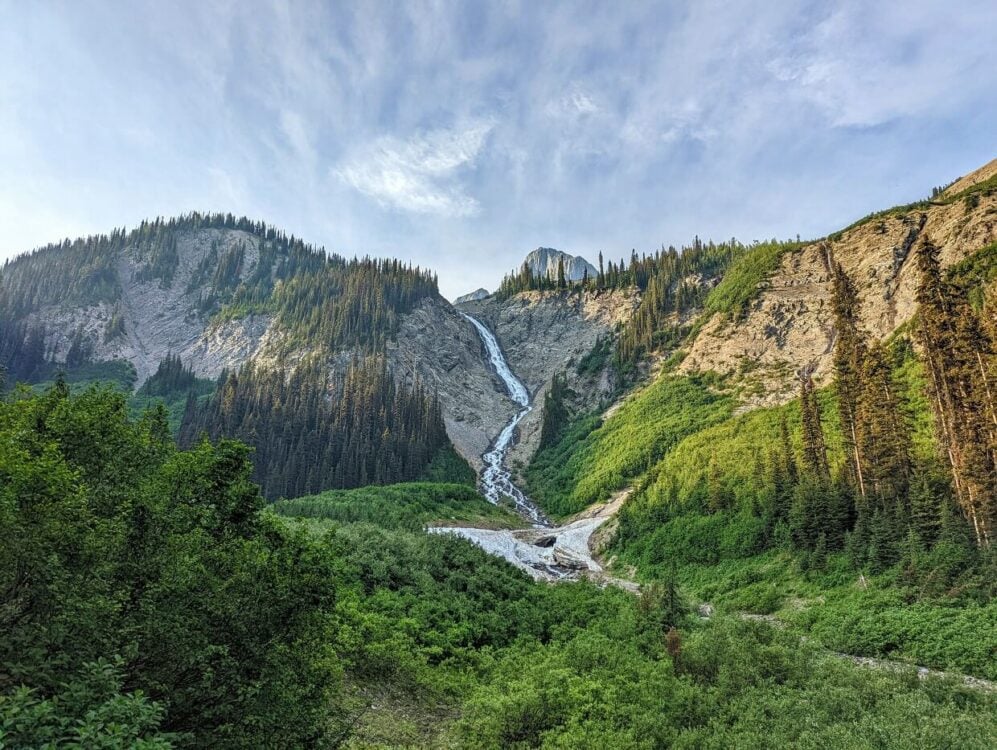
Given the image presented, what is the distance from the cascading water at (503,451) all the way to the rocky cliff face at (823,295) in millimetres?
39945

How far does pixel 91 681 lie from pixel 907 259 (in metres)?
103

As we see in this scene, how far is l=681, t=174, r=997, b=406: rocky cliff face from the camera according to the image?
2901 inches

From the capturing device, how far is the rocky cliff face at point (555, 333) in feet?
440

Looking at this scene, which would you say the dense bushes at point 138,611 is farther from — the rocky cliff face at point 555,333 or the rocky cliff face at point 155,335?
the rocky cliff face at point 155,335

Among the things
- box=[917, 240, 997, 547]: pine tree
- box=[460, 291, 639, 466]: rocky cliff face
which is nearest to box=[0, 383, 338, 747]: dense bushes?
box=[917, 240, 997, 547]: pine tree

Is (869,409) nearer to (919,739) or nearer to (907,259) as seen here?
(919,739)

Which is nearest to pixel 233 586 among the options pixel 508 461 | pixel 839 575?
pixel 839 575

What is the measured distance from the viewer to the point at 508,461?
116 m

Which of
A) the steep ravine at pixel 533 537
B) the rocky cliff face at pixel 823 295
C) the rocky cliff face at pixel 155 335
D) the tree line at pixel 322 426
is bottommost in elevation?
the steep ravine at pixel 533 537

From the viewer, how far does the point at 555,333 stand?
16825cm

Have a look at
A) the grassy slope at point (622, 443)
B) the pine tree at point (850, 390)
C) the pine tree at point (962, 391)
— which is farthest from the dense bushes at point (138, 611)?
the grassy slope at point (622, 443)

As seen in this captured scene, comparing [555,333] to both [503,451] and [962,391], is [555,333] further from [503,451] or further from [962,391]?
[962,391]

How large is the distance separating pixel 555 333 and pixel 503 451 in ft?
Answer: 192

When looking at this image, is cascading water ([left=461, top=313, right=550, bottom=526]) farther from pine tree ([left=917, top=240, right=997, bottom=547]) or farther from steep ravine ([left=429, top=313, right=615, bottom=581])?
pine tree ([left=917, top=240, right=997, bottom=547])
